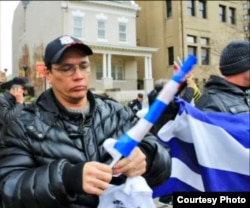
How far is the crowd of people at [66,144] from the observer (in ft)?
5.65

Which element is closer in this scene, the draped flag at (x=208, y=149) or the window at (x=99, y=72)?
the draped flag at (x=208, y=149)

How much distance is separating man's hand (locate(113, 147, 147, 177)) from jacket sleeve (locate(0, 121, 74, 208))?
→ 0.27 meters

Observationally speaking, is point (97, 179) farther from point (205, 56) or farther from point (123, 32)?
point (205, 56)

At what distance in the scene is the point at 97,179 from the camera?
1.59 m

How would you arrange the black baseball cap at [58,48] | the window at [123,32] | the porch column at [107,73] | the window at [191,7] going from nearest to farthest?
the black baseball cap at [58,48] < the porch column at [107,73] < the window at [123,32] < the window at [191,7]

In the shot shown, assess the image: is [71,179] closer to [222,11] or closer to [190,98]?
[190,98]

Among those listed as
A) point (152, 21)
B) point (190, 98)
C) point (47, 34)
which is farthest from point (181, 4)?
point (190, 98)

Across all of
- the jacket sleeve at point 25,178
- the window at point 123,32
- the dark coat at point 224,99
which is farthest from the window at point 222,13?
the jacket sleeve at point 25,178

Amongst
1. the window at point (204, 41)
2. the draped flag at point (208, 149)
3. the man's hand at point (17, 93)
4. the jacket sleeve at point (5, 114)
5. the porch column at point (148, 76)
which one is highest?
the window at point (204, 41)

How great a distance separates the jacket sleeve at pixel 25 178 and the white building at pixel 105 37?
75.1 ft

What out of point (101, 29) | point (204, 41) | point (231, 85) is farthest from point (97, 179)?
point (204, 41)

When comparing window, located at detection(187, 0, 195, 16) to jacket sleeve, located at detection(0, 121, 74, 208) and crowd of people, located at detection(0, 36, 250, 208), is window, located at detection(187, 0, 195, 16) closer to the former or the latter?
crowd of people, located at detection(0, 36, 250, 208)

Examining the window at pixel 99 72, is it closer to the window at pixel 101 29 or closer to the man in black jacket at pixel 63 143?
the window at pixel 101 29

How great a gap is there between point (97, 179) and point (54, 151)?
463 millimetres
